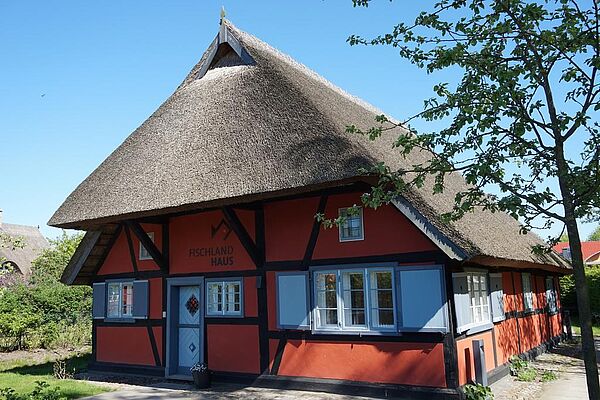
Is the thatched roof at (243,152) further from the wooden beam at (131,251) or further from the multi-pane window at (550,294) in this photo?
the multi-pane window at (550,294)

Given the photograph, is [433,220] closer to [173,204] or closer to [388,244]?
[388,244]

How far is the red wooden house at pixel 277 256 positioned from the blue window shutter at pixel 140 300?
0.04 m

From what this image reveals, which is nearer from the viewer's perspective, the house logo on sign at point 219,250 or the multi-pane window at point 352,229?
the multi-pane window at point 352,229

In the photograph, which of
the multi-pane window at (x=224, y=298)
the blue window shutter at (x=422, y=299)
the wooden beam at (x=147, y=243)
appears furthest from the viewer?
the wooden beam at (x=147, y=243)

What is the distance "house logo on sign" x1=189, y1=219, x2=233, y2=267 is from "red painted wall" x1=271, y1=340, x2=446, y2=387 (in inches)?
83.6

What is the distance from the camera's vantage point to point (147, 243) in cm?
1073

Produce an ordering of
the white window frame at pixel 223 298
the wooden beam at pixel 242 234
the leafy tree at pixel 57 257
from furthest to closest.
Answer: the leafy tree at pixel 57 257, the white window frame at pixel 223 298, the wooden beam at pixel 242 234

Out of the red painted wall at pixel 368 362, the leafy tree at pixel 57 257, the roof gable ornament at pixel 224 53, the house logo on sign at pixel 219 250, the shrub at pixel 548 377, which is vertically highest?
the roof gable ornament at pixel 224 53

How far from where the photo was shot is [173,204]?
9.04m

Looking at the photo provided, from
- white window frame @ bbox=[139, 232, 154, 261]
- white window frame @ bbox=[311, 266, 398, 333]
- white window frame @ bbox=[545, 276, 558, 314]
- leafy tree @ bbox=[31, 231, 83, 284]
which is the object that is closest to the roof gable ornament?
white window frame @ bbox=[139, 232, 154, 261]

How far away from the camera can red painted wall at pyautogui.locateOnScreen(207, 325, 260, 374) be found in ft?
31.4

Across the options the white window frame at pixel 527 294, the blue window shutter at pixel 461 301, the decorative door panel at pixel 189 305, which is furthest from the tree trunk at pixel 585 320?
the white window frame at pixel 527 294

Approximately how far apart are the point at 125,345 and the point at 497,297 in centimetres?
782

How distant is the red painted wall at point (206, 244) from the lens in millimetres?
10023
